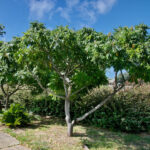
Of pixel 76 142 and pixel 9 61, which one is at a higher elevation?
pixel 9 61

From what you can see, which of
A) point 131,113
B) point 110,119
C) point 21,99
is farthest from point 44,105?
point 131,113

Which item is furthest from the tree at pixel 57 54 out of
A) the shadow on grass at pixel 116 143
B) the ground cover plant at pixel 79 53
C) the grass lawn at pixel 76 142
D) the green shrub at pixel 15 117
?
the green shrub at pixel 15 117

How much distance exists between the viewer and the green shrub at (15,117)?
5.31 meters

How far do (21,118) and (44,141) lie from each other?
6.32 feet

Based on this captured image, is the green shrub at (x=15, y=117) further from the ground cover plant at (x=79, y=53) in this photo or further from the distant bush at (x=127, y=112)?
the distant bush at (x=127, y=112)

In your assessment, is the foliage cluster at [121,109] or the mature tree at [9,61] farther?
the foliage cluster at [121,109]

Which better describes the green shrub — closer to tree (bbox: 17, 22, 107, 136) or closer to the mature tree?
the mature tree

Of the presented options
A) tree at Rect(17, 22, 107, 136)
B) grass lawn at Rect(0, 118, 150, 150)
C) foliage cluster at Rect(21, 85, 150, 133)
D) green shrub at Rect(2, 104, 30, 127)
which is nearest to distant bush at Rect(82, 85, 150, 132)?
foliage cluster at Rect(21, 85, 150, 133)

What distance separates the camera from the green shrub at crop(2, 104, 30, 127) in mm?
5308

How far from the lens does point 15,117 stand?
5.48 meters

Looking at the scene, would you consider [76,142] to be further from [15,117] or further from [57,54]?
[15,117]

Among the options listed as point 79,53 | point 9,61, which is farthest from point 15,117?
point 79,53

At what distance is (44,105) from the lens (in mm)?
8141

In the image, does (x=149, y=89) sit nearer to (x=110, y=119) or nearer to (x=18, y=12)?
(x=110, y=119)
